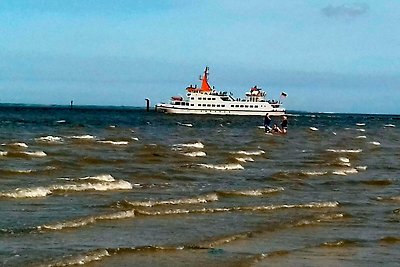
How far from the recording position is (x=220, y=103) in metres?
118

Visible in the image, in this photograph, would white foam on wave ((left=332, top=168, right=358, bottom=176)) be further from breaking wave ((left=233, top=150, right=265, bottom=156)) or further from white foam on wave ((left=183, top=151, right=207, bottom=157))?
white foam on wave ((left=183, top=151, right=207, bottom=157))

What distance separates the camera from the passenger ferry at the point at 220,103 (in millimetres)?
117000

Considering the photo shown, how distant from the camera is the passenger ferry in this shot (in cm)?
11700

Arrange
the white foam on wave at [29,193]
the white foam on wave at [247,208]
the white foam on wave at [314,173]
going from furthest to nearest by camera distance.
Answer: the white foam on wave at [314,173] < the white foam on wave at [29,193] < the white foam on wave at [247,208]

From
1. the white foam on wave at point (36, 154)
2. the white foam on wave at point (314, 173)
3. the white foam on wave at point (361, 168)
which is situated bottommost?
the white foam on wave at point (36, 154)

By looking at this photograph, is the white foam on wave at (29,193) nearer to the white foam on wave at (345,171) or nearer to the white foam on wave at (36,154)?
the white foam on wave at (36,154)

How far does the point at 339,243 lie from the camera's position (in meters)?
13.9

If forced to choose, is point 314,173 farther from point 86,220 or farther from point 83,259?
point 83,259

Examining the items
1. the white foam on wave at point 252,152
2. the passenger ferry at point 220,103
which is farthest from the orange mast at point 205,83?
the white foam on wave at point 252,152

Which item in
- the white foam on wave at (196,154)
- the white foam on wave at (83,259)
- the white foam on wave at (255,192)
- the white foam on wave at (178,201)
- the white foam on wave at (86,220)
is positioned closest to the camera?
the white foam on wave at (83,259)

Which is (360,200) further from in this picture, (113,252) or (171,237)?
(113,252)

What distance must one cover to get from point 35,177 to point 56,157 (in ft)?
27.2

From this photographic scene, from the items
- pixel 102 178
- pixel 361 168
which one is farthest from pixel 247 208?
pixel 361 168

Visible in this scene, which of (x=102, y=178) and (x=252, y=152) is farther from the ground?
(x=102, y=178)
